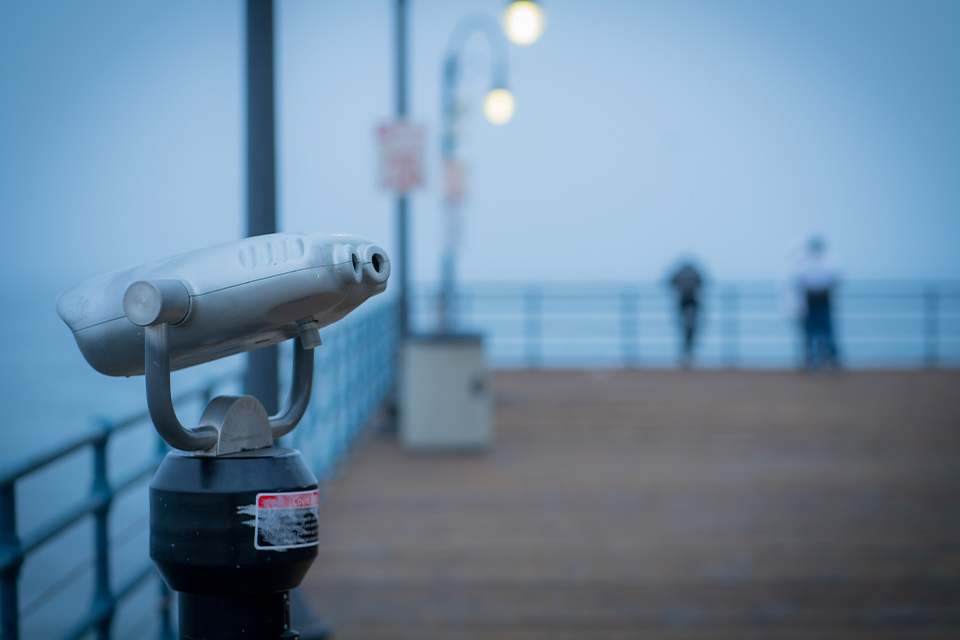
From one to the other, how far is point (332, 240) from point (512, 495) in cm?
511

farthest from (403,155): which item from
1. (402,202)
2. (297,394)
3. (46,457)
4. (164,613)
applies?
(297,394)

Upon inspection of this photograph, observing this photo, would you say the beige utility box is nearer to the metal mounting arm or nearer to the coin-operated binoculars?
the metal mounting arm

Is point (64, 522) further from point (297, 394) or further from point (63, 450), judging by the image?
point (297, 394)

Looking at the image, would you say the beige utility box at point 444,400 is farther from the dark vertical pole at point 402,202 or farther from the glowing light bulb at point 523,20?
the glowing light bulb at point 523,20

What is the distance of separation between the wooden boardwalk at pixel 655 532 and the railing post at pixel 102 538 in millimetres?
1535

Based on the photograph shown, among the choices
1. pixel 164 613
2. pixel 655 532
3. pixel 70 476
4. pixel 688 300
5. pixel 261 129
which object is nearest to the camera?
pixel 261 129

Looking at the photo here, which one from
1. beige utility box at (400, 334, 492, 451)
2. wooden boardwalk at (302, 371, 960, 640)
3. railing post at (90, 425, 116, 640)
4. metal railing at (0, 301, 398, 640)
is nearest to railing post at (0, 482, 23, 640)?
metal railing at (0, 301, 398, 640)

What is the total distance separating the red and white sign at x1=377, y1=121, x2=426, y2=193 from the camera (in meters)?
8.62

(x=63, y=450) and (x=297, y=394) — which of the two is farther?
(x=63, y=450)

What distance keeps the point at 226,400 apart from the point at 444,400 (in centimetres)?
631

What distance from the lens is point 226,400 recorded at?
4.99 ft

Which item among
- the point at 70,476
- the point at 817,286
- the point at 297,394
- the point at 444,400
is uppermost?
the point at 297,394

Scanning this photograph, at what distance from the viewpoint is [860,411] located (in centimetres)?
985

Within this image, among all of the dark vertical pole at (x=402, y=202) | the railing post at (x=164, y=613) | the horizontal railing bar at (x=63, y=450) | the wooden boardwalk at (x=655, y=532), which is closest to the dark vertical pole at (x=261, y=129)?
the horizontal railing bar at (x=63, y=450)
